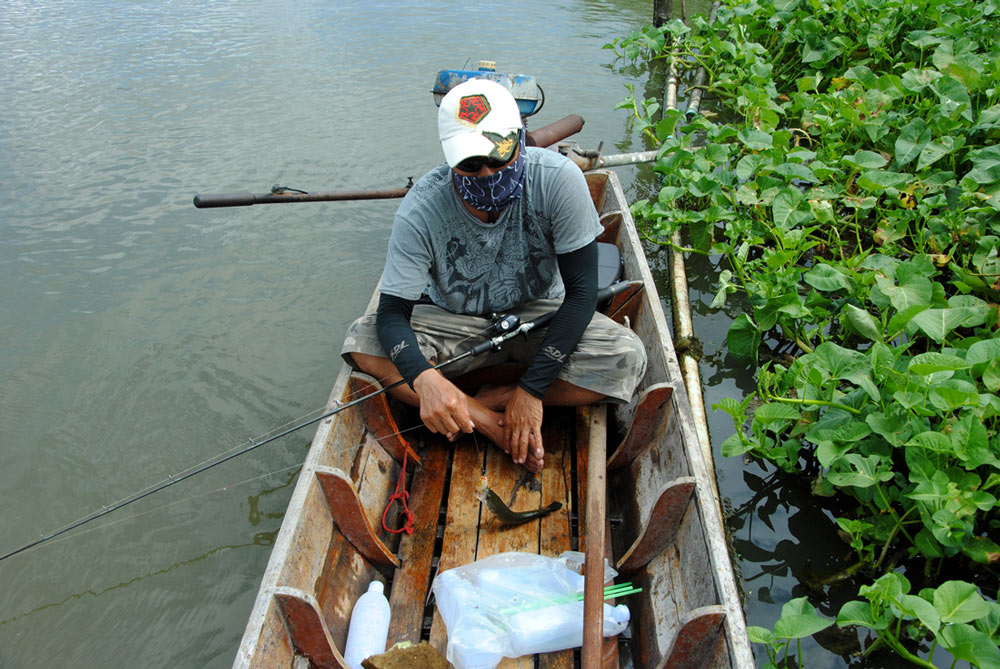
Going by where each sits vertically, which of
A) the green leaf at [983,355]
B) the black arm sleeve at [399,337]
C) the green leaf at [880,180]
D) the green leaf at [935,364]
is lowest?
the green leaf at [880,180]

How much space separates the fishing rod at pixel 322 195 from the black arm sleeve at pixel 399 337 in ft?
5.42

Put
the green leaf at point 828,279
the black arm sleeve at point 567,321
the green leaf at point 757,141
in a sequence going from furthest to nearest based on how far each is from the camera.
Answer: the green leaf at point 757,141, the green leaf at point 828,279, the black arm sleeve at point 567,321

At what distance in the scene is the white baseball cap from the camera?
249cm

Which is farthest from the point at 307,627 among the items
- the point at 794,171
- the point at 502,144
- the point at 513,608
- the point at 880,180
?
the point at 880,180

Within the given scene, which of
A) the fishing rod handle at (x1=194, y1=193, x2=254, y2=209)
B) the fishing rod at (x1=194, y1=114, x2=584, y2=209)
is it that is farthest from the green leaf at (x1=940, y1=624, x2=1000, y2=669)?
the fishing rod handle at (x1=194, y1=193, x2=254, y2=209)

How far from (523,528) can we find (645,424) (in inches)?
27.9

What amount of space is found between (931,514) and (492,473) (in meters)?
1.81

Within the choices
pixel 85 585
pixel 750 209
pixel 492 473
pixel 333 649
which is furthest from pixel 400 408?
pixel 750 209

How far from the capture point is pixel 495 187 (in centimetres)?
263

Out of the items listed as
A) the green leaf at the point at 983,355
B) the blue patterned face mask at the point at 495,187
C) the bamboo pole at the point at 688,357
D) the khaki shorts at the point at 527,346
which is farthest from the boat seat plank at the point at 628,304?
the green leaf at the point at 983,355

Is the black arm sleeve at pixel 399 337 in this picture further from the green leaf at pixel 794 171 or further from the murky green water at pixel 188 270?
the green leaf at pixel 794 171

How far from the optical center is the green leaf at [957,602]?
87.7 inches

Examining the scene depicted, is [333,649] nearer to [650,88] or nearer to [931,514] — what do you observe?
[931,514]

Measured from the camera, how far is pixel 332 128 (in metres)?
7.87
